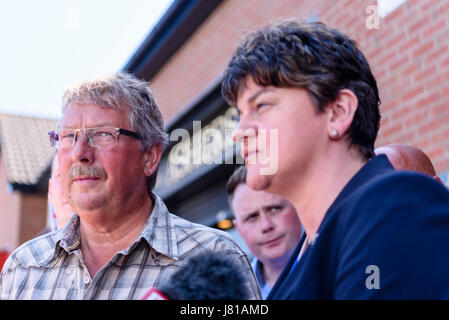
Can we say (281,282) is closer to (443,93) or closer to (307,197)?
(307,197)

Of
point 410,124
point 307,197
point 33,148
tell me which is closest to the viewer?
point 307,197

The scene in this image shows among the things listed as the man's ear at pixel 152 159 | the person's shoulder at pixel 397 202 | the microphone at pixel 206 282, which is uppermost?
the man's ear at pixel 152 159

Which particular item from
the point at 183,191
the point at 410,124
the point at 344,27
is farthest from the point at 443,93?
the point at 183,191

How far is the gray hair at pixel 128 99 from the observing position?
2.43m

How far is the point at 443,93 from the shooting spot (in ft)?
13.3

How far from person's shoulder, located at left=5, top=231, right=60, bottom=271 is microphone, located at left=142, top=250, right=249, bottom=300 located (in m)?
1.42

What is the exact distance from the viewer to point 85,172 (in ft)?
7.54

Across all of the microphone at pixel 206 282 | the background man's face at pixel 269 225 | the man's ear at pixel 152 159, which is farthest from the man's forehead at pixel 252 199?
the microphone at pixel 206 282

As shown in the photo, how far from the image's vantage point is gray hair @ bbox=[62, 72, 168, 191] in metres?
2.43

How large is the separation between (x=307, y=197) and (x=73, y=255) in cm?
117

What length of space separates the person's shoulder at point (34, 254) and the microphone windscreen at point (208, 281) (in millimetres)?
1423

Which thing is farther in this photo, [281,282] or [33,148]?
[33,148]

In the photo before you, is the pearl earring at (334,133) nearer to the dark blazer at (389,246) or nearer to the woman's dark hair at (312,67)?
the woman's dark hair at (312,67)

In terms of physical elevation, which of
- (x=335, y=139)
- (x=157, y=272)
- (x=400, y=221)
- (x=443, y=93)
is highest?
(x=443, y=93)
